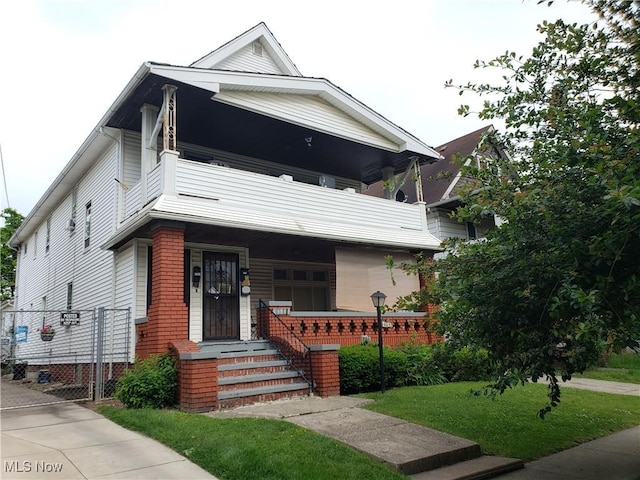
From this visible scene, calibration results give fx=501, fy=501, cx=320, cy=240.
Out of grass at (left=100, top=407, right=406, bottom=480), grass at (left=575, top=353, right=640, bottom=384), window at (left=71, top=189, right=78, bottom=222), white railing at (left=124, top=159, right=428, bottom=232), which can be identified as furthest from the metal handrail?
window at (left=71, top=189, right=78, bottom=222)

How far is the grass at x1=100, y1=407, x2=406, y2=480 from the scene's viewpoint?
506 centimetres

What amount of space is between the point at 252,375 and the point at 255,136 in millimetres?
6444

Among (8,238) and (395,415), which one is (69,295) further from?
(8,238)

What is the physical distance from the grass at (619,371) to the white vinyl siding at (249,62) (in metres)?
11.8

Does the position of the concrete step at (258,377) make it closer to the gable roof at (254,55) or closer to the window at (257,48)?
the gable roof at (254,55)

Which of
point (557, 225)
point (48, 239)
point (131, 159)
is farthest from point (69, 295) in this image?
point (557, 225)

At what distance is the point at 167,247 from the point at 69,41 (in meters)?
4.41

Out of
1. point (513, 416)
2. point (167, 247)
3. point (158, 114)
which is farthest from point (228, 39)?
point (513, 416)

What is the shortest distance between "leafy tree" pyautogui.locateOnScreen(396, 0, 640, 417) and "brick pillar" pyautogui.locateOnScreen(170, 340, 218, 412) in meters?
4.11

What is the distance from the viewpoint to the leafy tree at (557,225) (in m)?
4.01

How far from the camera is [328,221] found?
41.4 feet

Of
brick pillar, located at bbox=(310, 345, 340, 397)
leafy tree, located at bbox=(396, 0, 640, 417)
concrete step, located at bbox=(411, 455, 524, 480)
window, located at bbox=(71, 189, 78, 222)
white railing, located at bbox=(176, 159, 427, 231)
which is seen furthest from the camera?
window, located at bbox=(71, 189, 78, 222)

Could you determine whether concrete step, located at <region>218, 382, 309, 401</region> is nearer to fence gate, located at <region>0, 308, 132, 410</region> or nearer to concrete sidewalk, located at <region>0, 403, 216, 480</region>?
concrete sidewalk, located at <region>0, 403, 216, 480</region>

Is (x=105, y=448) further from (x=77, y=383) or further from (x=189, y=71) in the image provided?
(x=77, y=383)
